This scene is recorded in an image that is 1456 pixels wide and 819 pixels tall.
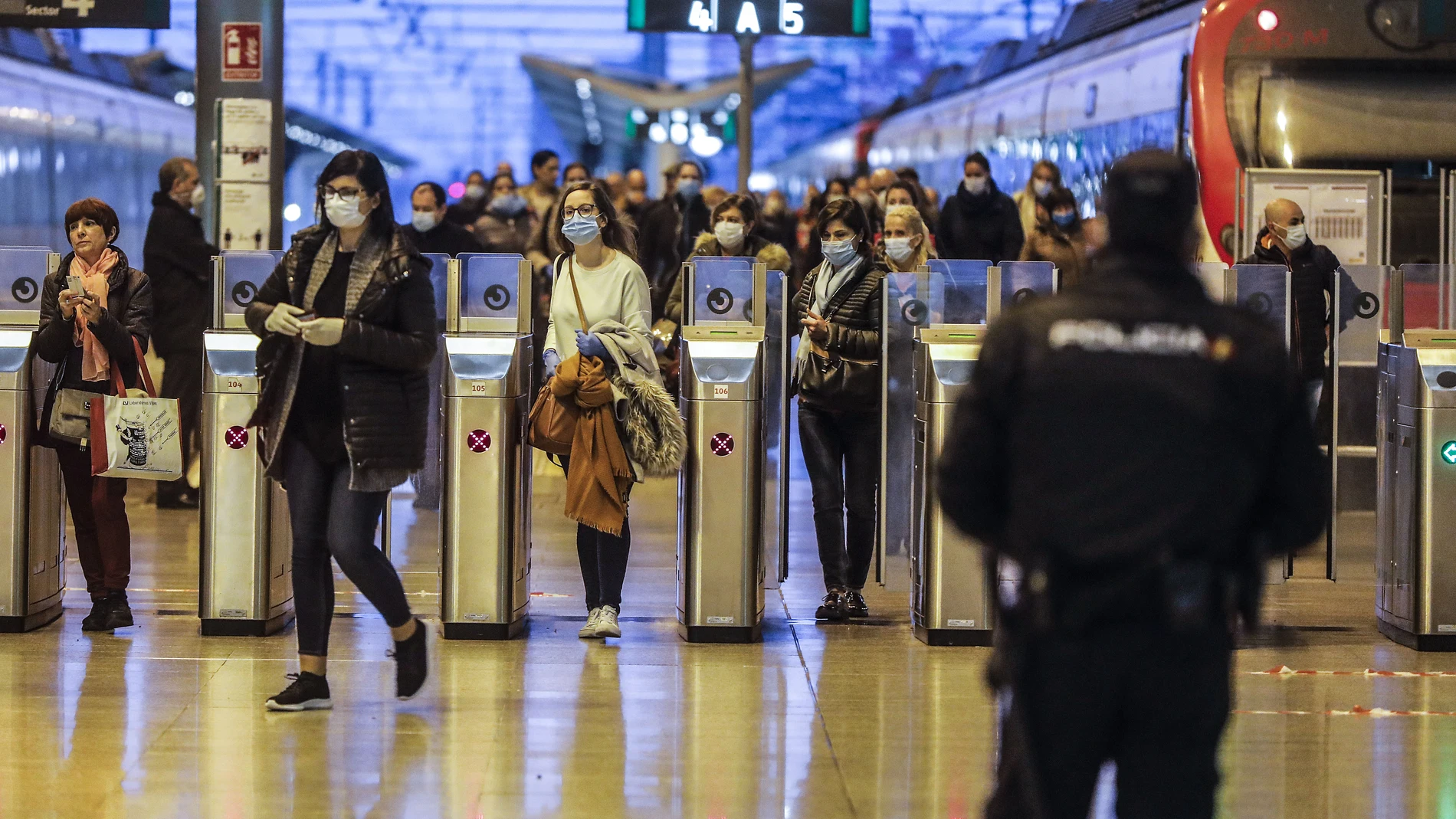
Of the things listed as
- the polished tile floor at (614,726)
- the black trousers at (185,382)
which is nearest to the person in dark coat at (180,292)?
the black trousers at (185,382)

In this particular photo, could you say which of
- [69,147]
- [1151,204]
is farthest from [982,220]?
[69,147]

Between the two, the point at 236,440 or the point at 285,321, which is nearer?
the point at 285,321

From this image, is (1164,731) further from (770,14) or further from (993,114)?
(993,114)

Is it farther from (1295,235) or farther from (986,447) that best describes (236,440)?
(1295,235)

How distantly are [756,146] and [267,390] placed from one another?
43.3m

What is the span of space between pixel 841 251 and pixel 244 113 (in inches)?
175

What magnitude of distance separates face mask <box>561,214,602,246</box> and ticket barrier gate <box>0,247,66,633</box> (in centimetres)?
207

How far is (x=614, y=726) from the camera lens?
5.44 m

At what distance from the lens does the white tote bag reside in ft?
21.6

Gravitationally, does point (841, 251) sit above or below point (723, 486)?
above

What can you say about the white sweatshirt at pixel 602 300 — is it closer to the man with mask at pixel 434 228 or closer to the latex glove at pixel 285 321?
the latex glove at pixel 285 321

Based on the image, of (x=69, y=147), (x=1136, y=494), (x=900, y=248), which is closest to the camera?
(x=1136, y=494)

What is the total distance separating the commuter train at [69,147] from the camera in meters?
16.1

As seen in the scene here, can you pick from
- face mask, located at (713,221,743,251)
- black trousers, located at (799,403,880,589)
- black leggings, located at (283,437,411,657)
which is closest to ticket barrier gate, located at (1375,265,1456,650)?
black trousers, located at (799,403,880,589)
